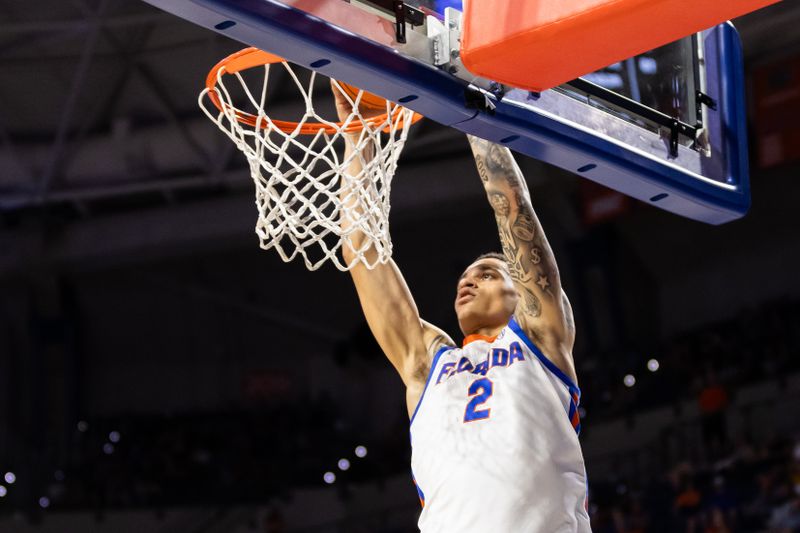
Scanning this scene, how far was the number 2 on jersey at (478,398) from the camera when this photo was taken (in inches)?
116

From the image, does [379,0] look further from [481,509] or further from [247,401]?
[247,401]

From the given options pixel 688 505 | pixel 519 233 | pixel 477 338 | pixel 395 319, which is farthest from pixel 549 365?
pixel 688 505

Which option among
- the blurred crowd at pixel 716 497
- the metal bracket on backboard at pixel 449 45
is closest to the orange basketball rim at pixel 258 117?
the metal bracket on backboard at pixel 449 45

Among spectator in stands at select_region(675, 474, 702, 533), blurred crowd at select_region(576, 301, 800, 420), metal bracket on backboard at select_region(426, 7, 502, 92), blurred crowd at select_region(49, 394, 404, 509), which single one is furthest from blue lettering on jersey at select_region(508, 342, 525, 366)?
blurred crowd at select_region(49, 394, 404, 509)

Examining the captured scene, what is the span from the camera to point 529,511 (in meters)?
2.76

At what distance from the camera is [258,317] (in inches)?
406

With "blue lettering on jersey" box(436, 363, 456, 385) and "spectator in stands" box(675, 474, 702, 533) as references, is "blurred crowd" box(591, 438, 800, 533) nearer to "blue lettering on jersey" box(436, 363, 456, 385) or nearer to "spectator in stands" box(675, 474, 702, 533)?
"spectator in stands" box(675, 474, 702, 533)

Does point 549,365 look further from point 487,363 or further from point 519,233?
point 519,233

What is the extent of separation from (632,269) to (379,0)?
803cm

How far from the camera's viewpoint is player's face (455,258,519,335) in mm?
3236

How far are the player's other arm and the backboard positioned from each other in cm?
36

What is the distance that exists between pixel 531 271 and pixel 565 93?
61 cm

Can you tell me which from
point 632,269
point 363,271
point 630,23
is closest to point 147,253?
point 632,269

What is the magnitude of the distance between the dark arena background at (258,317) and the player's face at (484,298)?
19.7 ft
